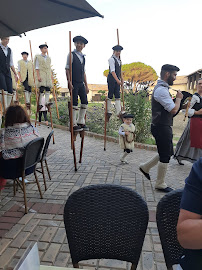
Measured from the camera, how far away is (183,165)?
5492mm

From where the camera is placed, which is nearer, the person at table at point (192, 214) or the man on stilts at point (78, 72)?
the person at table at point (192, 214)

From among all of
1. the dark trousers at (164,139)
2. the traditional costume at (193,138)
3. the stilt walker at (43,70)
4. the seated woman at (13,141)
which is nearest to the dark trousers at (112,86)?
the stilt walker at (43,70)

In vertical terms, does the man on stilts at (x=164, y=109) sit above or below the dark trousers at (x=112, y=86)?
below

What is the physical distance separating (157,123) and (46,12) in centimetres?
237

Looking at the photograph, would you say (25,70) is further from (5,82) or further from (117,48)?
(117,48)

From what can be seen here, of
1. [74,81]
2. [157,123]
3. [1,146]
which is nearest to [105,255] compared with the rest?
[1,146]

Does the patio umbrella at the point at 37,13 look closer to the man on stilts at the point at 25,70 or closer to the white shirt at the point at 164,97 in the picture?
the white shirt at the point at 164,97

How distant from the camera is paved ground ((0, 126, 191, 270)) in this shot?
2.28 m

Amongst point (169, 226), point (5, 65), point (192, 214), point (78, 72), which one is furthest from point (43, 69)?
point (192, 214)

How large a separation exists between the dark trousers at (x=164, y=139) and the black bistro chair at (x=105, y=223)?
7.44 feet

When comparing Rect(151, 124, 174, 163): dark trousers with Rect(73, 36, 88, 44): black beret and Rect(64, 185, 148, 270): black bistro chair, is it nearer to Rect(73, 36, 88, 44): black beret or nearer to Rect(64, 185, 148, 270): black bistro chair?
Rect(64, 185, 148, 270): black bistro chair

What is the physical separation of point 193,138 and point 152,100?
183 centimetres

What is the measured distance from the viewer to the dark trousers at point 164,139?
3.57 metres

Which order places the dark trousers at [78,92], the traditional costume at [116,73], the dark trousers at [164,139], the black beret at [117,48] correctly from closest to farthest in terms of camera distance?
the dark trousers at [164,139] → the dark trousers at [78,92] → the black beret at [117,48] → the traditional costume at [116,73]
